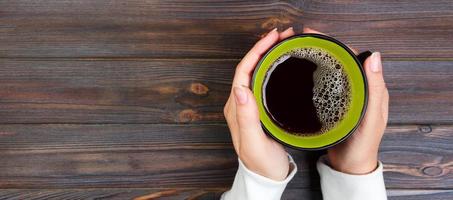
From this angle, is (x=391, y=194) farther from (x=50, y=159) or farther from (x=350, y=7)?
(x=50, y=159)

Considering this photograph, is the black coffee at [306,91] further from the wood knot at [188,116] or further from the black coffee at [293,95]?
the wood knot at [188,116]

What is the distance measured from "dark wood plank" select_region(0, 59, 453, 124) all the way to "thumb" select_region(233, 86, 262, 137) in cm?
22

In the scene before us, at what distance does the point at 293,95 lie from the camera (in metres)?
0.64

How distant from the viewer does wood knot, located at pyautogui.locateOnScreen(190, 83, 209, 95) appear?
0.81 metres

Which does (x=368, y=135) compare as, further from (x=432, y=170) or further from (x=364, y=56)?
(x=432, y=170)

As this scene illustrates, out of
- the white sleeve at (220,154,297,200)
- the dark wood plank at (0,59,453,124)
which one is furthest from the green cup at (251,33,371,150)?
the dark wood plank at (0,59,453,124)

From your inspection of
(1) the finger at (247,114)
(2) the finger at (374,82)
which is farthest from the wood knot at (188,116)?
(2) the finger at (374,82)

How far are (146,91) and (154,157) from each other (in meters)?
0.12

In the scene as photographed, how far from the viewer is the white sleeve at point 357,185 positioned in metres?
0.71

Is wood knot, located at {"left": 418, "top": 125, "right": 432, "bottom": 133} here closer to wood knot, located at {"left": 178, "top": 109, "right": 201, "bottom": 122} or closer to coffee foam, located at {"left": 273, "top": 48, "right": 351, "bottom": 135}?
coffee foam, located at {"left": 273, "top": 48, "right": 351, "bottom": 135}

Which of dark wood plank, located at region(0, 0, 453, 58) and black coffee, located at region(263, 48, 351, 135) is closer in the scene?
black coffee, located at region(263, 48, 351, 135)

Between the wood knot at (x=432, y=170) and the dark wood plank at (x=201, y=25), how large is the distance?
20 centimetres

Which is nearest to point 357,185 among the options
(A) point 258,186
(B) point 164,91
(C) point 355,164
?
(C) point 355,164

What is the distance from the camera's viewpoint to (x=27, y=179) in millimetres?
837
